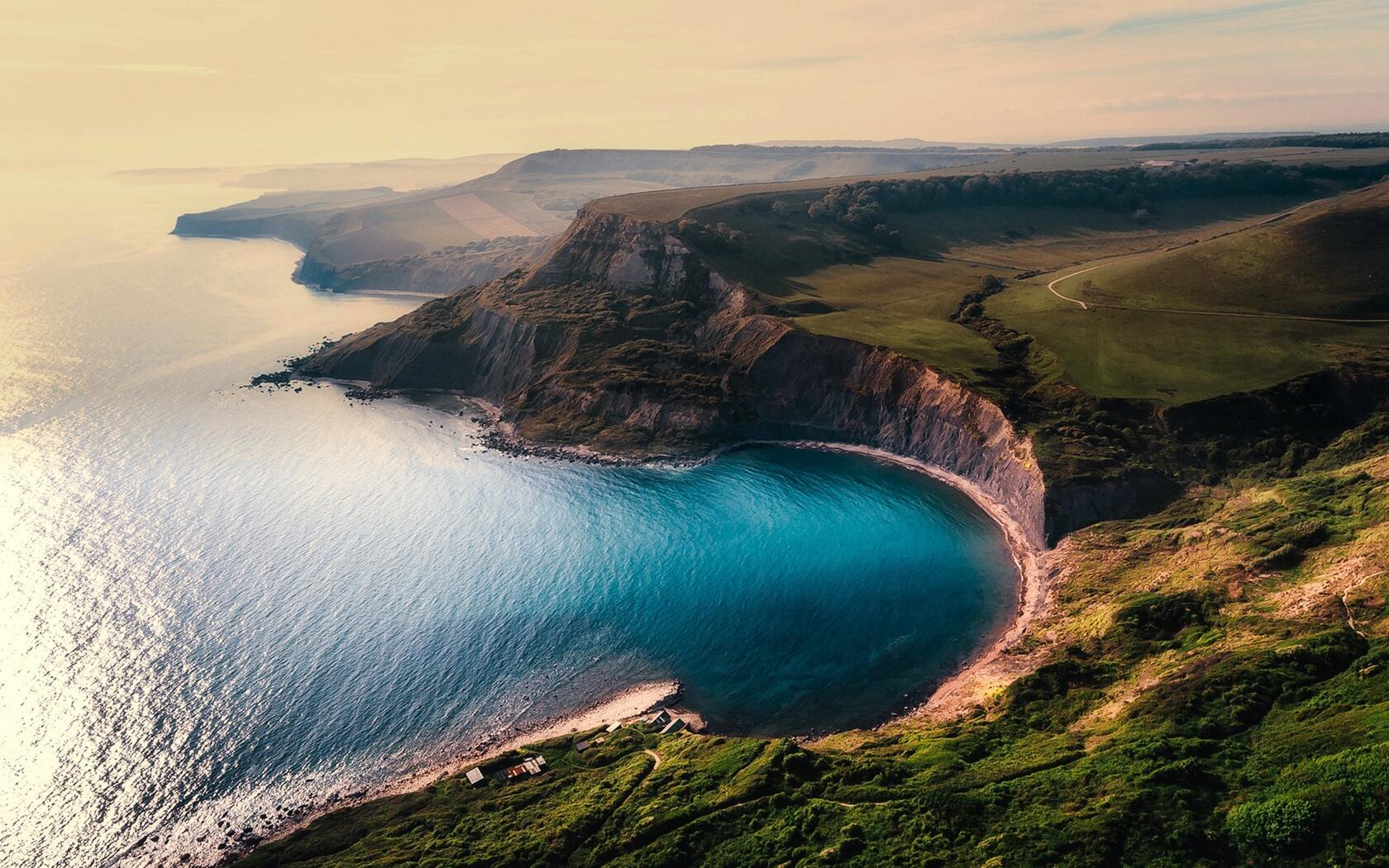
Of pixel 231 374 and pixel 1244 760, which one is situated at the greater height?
pixel 231 374

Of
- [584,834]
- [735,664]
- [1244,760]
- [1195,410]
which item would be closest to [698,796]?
[584,834]

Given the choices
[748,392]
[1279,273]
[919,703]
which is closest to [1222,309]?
[1279,273]

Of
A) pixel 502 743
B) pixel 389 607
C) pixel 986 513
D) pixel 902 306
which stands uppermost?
pixel 902 306

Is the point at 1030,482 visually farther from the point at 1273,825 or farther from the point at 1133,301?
the point at 1273,825

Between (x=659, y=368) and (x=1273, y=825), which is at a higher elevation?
(x=659, y=368)

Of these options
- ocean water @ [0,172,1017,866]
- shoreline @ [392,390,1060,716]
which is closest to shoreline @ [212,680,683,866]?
ocean water @ [0,172,1017,866]

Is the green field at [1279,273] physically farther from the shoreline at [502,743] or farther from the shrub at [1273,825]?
the shoreline at [502,743]

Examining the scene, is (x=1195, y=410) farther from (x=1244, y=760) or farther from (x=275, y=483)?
(x=275, y=483)
